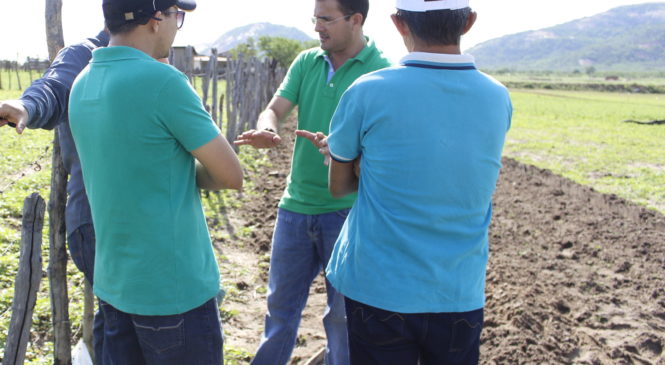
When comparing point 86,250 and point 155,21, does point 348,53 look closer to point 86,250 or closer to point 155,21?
point 155,21

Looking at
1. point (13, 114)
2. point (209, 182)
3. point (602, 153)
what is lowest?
point (602, 153)

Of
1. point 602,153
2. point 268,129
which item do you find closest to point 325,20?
point 268,129

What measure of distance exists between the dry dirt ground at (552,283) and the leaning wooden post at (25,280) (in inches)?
64.2

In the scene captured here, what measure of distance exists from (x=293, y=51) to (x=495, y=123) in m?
76.5

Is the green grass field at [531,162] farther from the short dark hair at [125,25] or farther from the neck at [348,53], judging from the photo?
the neck at [348,53]

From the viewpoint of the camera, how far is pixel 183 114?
5.78 feet

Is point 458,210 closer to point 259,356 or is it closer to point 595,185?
point 259,356

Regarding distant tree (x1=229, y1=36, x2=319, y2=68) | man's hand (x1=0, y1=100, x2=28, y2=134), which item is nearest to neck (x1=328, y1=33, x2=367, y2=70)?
man's hand (x1=0, y1=100, x2=28, y2=134)

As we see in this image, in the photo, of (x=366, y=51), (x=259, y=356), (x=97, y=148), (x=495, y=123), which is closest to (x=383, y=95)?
(x=495, y=123)

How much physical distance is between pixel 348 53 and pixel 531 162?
1036cm

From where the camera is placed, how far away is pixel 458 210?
1806 millimetres

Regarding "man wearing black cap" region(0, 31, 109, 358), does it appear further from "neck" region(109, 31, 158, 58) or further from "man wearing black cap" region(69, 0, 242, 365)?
"neck" region(109, 31, 158, 58)

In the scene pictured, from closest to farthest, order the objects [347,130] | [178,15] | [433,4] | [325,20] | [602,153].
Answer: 1. [433,4]
2. [347,130]
3. [178,15]
4. [325,20]
5. [602,153]

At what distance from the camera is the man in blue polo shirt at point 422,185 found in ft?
5.73
